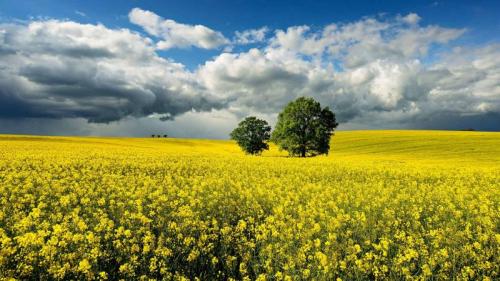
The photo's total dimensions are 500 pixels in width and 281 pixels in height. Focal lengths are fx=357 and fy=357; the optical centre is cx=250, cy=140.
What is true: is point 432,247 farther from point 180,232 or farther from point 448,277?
point 180,232

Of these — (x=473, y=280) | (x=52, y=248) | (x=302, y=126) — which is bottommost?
(x=473, y=280)

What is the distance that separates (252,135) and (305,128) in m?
13.5

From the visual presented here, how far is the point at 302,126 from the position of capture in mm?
48562

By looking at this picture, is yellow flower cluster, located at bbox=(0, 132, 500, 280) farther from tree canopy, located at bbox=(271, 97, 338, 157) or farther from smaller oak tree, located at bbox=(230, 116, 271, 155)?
smaller oak tree, located at bbox=(230, 116, 271, 155)

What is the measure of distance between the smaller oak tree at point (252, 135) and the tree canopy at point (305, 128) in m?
10.4

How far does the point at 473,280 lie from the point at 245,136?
54289mm

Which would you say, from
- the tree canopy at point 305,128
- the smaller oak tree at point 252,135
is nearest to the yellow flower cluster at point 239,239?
the tree canopy at point 305,128

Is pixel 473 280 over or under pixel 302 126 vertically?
under

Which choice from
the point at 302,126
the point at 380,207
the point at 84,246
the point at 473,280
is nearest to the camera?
the point at 84,246

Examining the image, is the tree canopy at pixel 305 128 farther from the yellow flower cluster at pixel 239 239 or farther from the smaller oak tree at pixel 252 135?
the yellow flower cluster at pixel 239 239

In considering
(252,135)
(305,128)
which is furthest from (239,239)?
(252,135)

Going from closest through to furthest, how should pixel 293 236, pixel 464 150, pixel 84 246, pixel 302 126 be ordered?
1. pixel 84 246
2. pixel 293 236
3. pixel 302 126
4. pixel 464 150

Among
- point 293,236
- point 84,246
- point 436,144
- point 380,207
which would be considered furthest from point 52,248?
point 436,144

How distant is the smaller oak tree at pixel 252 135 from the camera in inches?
2351
